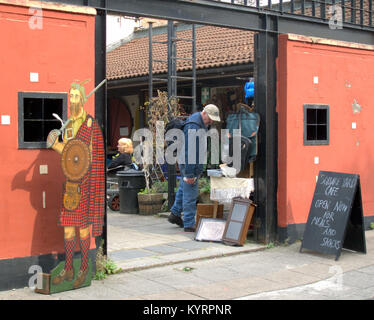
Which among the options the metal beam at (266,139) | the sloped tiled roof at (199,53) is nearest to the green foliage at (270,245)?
the metal beam at (266,139)

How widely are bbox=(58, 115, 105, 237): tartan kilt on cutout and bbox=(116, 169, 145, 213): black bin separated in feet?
17.5

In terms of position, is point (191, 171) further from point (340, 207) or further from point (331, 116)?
point (331, 116)

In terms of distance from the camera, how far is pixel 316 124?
9.16 m

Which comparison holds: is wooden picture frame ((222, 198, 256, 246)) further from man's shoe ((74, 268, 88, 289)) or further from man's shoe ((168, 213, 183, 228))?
man's shoe ((74, 268, 88, 289))

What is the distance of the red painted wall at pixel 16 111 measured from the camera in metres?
6.06

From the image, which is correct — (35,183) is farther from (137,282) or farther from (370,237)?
(370,237)

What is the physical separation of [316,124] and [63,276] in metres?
5.01

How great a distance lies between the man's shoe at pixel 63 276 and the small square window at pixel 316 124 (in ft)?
14.8

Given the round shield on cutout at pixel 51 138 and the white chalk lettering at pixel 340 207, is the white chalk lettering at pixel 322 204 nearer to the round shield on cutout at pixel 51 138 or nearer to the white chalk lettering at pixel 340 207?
the white chalk lettering at pixel 340 207

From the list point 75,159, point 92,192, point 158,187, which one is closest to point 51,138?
point 75,159

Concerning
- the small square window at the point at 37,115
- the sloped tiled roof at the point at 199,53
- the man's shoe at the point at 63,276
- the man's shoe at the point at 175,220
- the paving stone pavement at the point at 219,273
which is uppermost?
the sloped tiled roof at the point at 199,53

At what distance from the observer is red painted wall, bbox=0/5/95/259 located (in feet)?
19.9

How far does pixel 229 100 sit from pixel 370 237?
727 centimetres
